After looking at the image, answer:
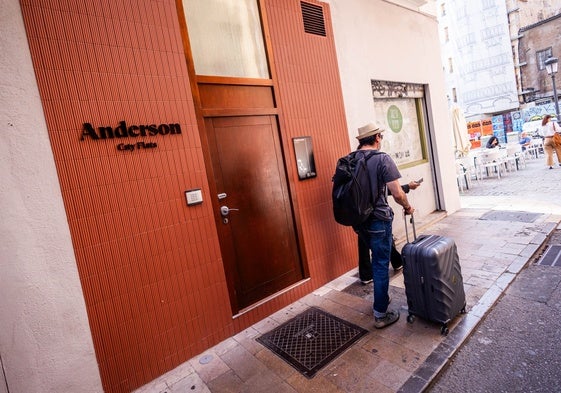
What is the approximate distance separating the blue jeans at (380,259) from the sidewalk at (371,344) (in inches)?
10.6

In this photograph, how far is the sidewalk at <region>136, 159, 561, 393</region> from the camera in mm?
2848

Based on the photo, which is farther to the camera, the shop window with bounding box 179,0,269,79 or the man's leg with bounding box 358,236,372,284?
the man's leg with bounding box 358,236,372,284

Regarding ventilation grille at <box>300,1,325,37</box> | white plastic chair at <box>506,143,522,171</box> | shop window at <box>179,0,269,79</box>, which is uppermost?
ventilation grille at <box>300,1,325,37</box>

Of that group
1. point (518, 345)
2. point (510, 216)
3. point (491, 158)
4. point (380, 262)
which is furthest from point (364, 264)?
point (491, 158)

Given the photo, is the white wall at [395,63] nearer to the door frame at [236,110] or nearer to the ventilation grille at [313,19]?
the ventilation grille at [313,19]

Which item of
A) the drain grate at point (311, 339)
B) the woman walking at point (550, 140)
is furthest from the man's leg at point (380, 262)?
the woman walking at point (550, 140)

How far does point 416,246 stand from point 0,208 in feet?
12.1

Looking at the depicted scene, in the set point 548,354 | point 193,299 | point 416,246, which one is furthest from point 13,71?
point 548,354

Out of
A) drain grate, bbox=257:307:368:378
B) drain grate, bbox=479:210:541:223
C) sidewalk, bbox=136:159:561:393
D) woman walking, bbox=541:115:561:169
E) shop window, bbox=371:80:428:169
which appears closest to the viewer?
sidewalk, bbox=136:159:561:393

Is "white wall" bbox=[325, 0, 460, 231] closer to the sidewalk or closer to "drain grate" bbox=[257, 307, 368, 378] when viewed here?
the sidewalk

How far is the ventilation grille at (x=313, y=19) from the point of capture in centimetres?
495

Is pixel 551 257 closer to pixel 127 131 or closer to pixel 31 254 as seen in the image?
pixel 127 131

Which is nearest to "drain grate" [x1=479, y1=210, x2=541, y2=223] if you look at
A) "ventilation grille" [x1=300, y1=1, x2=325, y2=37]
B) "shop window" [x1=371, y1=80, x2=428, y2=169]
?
"shop window" [x1=371, y1=80, x2=428, y2=169]

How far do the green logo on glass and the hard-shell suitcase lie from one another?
4043 mm
